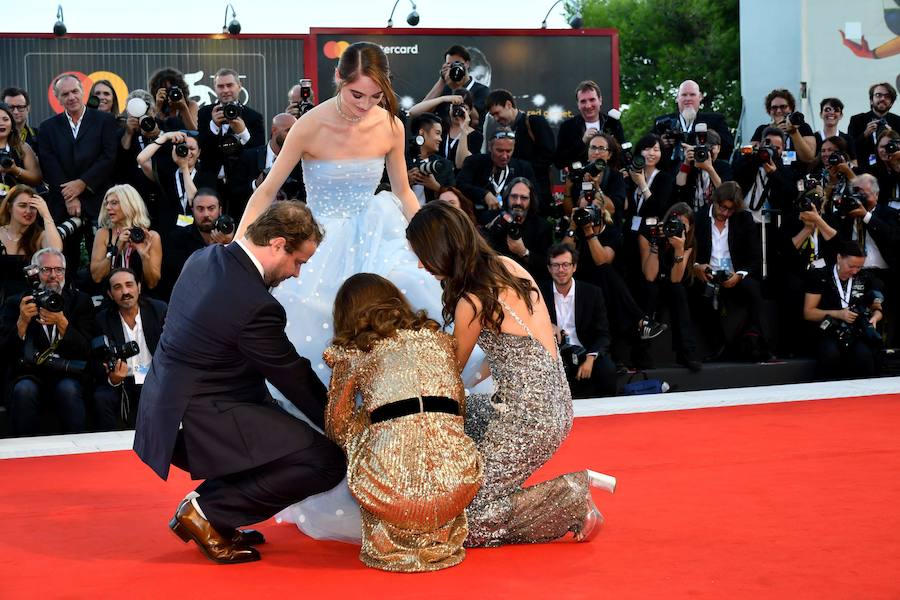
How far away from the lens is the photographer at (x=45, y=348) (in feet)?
19.8

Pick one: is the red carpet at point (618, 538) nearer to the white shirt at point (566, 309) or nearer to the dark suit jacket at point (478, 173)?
the white shirt at point (566, 309)

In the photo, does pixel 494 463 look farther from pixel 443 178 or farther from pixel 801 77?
pixel 801 77

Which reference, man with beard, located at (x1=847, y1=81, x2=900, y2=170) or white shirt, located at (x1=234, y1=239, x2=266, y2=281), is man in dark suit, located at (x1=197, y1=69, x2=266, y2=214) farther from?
man with beard, located at (x1=847, y1=81, x2=900, y2=170)

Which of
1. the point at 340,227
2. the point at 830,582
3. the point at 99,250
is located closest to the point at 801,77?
the point at 99,250

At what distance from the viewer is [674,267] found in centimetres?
746

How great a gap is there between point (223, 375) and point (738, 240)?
5088 mm

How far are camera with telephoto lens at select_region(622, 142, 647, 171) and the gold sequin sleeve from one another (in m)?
4.66

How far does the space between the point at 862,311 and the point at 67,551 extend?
5634 millimetres

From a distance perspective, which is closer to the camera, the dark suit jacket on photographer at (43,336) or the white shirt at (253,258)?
the white shirt at (253,258)

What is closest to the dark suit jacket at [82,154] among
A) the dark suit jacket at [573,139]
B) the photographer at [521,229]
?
the photographer at [521,229]

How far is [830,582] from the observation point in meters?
2.95

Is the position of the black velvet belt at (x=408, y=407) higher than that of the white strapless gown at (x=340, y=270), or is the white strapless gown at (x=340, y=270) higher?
the white strapless gown at (x=340, y=270)

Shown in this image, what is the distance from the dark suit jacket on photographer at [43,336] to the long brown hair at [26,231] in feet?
1.87

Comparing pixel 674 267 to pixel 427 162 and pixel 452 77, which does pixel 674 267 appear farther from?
pixel 452 77
